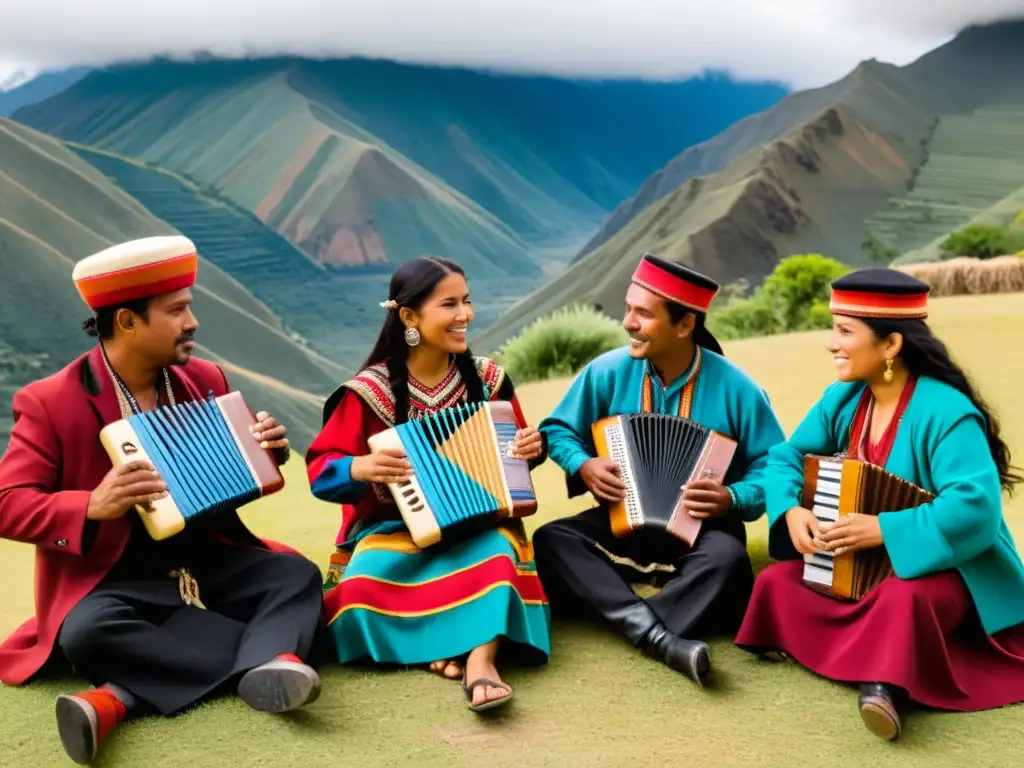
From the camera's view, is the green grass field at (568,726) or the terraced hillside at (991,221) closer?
the green grass field at (568,726)

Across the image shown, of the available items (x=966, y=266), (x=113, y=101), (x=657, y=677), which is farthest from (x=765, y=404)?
(x=113, y=101)

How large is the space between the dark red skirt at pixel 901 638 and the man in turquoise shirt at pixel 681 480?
0.25m

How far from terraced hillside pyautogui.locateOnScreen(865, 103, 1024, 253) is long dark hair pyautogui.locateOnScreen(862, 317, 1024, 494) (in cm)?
1311

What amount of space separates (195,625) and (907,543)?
2.25m

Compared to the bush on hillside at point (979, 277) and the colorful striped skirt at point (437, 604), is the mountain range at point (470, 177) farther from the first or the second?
the colorful striped skirt at point (437, 604)

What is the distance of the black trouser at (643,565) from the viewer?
368cm

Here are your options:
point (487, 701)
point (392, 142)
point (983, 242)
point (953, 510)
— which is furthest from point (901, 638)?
point (392, 142)

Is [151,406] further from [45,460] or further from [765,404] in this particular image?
[765,404]

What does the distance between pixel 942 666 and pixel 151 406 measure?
2.68 meters

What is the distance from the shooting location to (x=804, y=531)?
3377 millimetres

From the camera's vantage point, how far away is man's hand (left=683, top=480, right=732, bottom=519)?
3.74 meters

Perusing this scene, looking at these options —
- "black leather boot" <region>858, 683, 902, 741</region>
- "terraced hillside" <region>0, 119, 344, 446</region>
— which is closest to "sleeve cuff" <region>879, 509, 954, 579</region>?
"black leather boot" <region>858, 683, 902, 741</region>

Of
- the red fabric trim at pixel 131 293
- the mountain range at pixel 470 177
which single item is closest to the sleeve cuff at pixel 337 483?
the red fabric trim at pixel 131 293

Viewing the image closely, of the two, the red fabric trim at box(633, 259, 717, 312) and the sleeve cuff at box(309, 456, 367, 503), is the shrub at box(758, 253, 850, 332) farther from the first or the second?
the sleeve cuff at box(309, 456, 367, 503)
